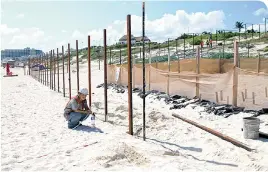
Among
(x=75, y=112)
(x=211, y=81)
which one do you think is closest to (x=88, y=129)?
(x=75, y=112)

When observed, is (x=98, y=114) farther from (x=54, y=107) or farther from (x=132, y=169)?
(x=132, y=169)

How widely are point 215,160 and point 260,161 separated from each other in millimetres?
777

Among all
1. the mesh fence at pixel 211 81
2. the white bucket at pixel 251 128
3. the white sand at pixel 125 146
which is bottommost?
the white sand at pixel 125 146

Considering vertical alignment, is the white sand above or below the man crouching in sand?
below

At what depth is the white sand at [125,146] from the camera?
5.57 metres

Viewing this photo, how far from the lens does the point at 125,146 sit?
627cm

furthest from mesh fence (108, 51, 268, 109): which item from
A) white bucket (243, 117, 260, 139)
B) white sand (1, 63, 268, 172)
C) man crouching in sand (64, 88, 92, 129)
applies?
man crouching in sand (64, 88, 92, 129)

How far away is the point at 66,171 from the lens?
5.26 metres

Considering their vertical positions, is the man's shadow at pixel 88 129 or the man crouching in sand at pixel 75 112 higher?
the man crouching in sand at pixel 75 112

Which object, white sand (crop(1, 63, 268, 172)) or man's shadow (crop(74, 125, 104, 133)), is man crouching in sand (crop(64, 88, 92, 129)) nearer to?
man's shadow (crop(74, 125, 104, 133))

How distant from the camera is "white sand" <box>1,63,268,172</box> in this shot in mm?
5570

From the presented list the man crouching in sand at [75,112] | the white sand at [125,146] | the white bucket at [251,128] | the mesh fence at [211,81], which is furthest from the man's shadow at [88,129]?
the mesh fence at [211,81]

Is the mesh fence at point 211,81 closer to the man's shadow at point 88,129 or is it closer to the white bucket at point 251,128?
the white bucket at point 251,128

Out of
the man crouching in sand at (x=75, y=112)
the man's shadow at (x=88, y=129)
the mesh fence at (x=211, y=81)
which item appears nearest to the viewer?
the man's shadow at (x=88, y=129)
